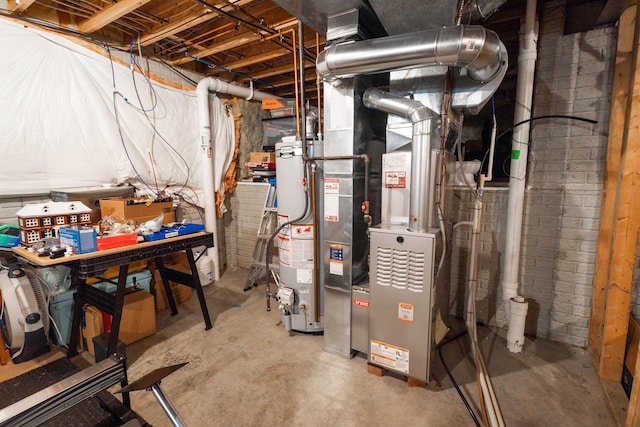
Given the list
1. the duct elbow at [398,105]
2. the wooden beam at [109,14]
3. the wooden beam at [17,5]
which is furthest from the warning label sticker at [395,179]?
the wooden beam at [17,5]

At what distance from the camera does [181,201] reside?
138 inches

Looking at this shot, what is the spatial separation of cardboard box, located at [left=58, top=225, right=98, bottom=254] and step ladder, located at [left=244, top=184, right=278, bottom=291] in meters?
1.77

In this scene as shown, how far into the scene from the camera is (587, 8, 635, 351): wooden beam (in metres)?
1.93

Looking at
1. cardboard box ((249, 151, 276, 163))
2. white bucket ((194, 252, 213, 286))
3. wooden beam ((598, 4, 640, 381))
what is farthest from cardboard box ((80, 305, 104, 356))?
wooden beam ((598, 4, 640, 381))

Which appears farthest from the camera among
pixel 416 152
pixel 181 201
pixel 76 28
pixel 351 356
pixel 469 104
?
pixel 181 201

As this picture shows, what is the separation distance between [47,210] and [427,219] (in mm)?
2560

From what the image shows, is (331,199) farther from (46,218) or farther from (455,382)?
(46,218)

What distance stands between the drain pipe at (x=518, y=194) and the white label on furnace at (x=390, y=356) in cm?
99

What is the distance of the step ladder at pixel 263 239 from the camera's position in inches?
139

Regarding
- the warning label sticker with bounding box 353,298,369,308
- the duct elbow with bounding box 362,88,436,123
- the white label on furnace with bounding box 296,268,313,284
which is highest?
the duct elbow with bounding box 362,88,436,123

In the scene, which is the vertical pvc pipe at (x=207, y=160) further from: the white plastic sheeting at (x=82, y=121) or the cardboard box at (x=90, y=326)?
the cardboard box at (x=90, y=326)

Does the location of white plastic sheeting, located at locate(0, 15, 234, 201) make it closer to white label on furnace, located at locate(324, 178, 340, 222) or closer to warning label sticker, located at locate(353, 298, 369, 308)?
white label on furnace, located at locate(324, 178, 340, 222)

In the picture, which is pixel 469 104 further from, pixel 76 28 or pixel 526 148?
pixel 76 28

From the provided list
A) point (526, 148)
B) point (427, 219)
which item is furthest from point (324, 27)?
point (526, 148)
